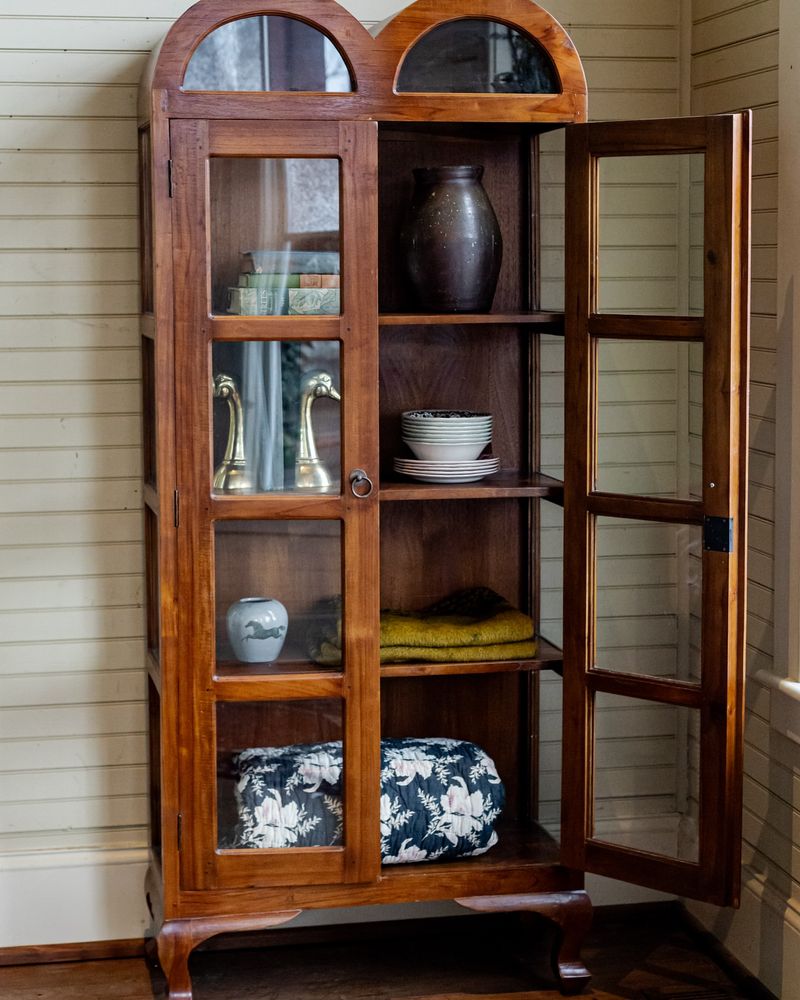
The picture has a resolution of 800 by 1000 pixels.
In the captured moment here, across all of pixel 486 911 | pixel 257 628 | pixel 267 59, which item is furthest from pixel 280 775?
pixel 267 59

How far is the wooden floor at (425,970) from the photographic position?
312cm

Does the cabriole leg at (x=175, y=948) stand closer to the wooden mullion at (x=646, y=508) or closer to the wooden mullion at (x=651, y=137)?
the wooden mullion at (x=646, y=508)

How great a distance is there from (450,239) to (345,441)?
55 cm

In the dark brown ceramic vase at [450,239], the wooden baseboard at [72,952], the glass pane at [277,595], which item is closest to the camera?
the glass pane at [277,595]

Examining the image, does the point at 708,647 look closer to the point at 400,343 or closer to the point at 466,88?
the point at 400,343

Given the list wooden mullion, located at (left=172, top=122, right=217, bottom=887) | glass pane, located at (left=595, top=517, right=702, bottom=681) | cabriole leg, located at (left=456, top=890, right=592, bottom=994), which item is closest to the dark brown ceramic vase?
wooden mullion, located at (left=172, top=122, right=217, bottom=887)

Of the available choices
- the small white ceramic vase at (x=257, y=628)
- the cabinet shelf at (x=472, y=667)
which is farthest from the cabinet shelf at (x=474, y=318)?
the cabinet shelf at (x=472, y=667)

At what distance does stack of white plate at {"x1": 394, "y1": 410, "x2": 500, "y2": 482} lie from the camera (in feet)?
10.0

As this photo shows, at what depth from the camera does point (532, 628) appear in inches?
124

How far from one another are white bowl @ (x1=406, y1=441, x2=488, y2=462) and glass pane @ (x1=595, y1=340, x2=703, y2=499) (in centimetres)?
32

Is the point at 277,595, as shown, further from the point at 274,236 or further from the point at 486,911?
the point at 486,911

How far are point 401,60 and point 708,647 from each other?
147cm

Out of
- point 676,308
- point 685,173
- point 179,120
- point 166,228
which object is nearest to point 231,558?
point 166,228

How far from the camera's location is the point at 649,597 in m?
2.88
